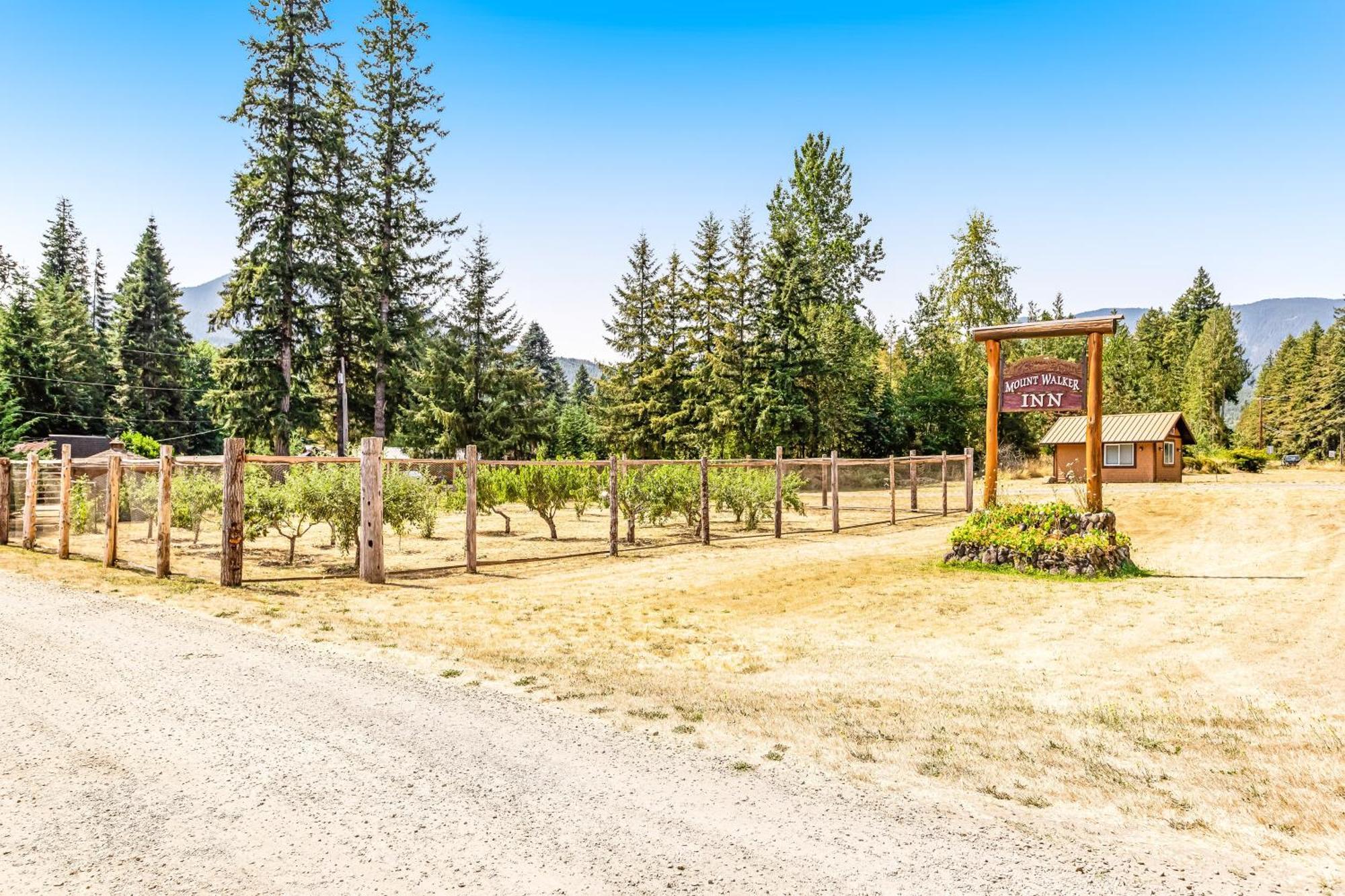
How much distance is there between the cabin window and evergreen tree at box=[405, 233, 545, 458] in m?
26.2

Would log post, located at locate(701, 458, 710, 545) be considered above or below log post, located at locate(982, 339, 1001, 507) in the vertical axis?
below

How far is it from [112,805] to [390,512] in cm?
903

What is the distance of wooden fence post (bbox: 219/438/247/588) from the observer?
10664 millimetres

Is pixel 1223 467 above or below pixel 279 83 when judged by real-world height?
below

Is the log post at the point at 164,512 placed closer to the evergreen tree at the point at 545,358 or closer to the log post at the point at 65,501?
the log post at the point at 65,501

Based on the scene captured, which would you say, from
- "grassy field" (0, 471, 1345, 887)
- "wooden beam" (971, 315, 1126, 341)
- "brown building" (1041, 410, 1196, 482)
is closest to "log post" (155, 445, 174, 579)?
"grassy field" (0, 471, 1345, 887)

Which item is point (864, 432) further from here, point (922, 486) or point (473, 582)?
point (473, 582)

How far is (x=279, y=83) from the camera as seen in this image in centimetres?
3041

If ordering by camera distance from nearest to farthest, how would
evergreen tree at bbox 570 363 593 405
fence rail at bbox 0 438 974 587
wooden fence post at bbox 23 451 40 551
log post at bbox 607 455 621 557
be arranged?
fence rail at bbox 0 438 974 587 → log post at bbox 607 455 621 557 → wooden fence post at bbox 23 451 40 551 → evergreen tree at bbox 570 363 593 405

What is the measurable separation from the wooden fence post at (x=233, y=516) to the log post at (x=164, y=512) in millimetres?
1040

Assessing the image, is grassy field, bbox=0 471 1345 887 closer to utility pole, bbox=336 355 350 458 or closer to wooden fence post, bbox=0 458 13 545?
wooden fence post, bbox=0 458 13 545

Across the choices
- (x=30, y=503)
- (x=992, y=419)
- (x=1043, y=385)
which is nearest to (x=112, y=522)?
(x=30, y=503)

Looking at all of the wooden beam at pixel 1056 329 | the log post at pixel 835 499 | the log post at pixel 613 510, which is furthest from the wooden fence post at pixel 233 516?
the log post at pixel 835 499

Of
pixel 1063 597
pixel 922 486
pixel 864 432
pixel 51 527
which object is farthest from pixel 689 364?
pixel 1063 597
